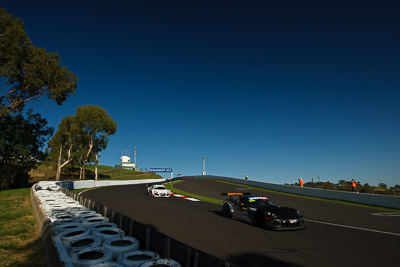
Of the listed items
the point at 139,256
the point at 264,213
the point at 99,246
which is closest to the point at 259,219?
the point at 264,213

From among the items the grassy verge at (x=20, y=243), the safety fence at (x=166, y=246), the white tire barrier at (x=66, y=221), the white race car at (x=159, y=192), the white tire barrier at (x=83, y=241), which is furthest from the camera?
the white race car at (x=159, y=192)

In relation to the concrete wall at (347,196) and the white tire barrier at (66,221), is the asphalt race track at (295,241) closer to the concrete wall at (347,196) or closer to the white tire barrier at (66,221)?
the white tire barrier at (66,221)

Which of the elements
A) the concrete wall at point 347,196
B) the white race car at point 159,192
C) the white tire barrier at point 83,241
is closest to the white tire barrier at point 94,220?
the white tire barrier at point 83,241

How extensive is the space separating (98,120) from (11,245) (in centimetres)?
4501

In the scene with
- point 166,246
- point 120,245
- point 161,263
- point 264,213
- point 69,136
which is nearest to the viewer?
point 161,263

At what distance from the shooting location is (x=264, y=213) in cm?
864

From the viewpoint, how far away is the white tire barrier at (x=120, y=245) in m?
4.92

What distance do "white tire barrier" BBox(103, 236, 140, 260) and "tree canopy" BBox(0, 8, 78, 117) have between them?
19747 millimetres

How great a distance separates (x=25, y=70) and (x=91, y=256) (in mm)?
21852

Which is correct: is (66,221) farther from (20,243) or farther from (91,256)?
(91,256)

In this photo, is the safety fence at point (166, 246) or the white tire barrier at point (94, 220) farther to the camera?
the white tire barrier at point (94, 220)

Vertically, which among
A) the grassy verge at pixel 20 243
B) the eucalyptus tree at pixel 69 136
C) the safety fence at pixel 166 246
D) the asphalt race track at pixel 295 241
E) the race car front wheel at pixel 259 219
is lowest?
the grassy verge at pixel 20 243

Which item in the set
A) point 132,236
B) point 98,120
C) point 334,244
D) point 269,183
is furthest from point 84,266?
point 98,120

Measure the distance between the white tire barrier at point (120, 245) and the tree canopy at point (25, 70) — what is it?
64.8 ft
